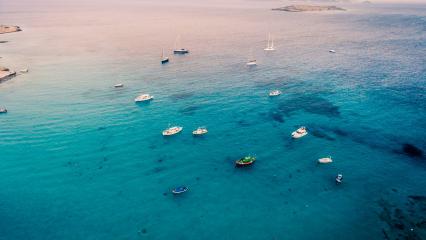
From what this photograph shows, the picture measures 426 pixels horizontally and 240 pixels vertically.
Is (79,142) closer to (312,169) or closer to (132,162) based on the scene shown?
(132,162)

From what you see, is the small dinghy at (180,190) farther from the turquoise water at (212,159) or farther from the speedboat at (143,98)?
the speedboat at (143,98)

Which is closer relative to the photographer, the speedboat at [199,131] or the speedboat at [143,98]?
the speedboat at [199,131]

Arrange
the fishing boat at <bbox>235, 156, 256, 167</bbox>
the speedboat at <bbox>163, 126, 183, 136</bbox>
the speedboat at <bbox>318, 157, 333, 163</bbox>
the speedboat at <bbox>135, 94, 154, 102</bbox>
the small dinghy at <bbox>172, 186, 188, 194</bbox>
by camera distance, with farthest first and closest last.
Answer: the speedboat at <bbox>135, 94, 154, 102</bbox>, the speedboat at <bbox>163, 126, 183, 136</bbox>, the speedboat at <bbox>318, 157, 333, 163</bbox>, the fishing boat at <bbox>235, 156, 256, 167</bbox>, the small dinghy at <bbox>172, 186, 188, 194</bbox>

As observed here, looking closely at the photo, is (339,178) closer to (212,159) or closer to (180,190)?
(212,159)

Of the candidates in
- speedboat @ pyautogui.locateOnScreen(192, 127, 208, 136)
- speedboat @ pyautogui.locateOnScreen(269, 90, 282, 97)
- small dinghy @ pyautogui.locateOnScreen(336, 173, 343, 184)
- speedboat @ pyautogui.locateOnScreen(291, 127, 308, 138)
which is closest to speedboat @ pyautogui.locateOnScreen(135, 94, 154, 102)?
speedboat @ pyautogui.locateOnScreen(192, 127, 208, 136)

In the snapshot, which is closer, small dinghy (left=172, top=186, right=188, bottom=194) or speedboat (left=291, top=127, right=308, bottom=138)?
small dinghy (left=172, top=186, right=188, bottom=194)

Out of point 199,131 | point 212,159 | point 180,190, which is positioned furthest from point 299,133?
point 180,190

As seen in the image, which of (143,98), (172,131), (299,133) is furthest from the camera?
(143,98)

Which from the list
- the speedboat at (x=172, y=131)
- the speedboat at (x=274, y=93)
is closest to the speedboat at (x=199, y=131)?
the speedboat at (x=172, y=131)

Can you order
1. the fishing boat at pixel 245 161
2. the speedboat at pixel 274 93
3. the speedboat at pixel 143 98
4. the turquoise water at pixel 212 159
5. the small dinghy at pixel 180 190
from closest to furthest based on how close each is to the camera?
the turquoise water at pixel 212 159, the small dinghy at pixel 180 190, the fishing boat at pixel 245 161, the speedboat at pixel 143 98, the speedboat at pixel 274 93

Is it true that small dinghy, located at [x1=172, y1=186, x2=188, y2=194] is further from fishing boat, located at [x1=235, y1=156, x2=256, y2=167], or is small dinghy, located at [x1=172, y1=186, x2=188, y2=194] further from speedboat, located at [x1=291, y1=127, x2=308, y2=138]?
speedboat, located at [x1=291, y1=127, x2=308, y2=138]

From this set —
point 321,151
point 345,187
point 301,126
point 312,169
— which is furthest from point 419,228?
point 301,126

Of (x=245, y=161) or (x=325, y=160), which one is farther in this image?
(x=325, y=160)

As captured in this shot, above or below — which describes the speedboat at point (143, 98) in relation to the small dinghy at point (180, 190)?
above
